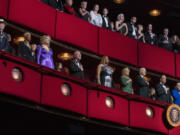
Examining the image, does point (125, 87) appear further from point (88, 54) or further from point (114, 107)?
point (88, 54)

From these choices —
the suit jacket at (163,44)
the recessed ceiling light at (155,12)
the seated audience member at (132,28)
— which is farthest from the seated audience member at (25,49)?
the recessed ceiling light at (155,12)

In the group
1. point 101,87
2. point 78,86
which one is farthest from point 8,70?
point 101,87

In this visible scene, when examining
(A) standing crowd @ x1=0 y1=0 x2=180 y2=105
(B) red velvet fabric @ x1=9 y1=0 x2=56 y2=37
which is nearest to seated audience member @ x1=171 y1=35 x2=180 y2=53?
(A) standing crowd @ x1=0 y1=0 x2=180 y2=105

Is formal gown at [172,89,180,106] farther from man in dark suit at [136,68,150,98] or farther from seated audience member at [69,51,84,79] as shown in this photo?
seated audience member at [69,51,84,79]

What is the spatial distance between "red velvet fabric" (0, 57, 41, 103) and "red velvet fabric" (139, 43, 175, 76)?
5510mm

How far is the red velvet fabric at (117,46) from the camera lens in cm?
1427

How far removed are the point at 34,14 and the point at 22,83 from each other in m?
3.02

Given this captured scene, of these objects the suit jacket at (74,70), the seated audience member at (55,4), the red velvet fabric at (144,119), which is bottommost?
the red velvet fabric at (144,119)

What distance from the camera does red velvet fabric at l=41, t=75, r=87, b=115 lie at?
1062 centimetres

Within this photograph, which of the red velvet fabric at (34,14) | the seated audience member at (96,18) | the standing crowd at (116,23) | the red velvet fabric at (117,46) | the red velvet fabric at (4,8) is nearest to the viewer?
the red velvet fabric at (4,8)

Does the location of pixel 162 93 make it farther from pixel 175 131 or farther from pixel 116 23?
pixel 116 23

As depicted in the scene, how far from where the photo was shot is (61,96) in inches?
428

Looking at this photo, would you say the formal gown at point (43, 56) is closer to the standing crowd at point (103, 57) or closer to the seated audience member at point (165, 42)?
the standing crowd at point (103, 57)

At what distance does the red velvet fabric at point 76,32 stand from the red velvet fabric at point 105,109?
2311mm
